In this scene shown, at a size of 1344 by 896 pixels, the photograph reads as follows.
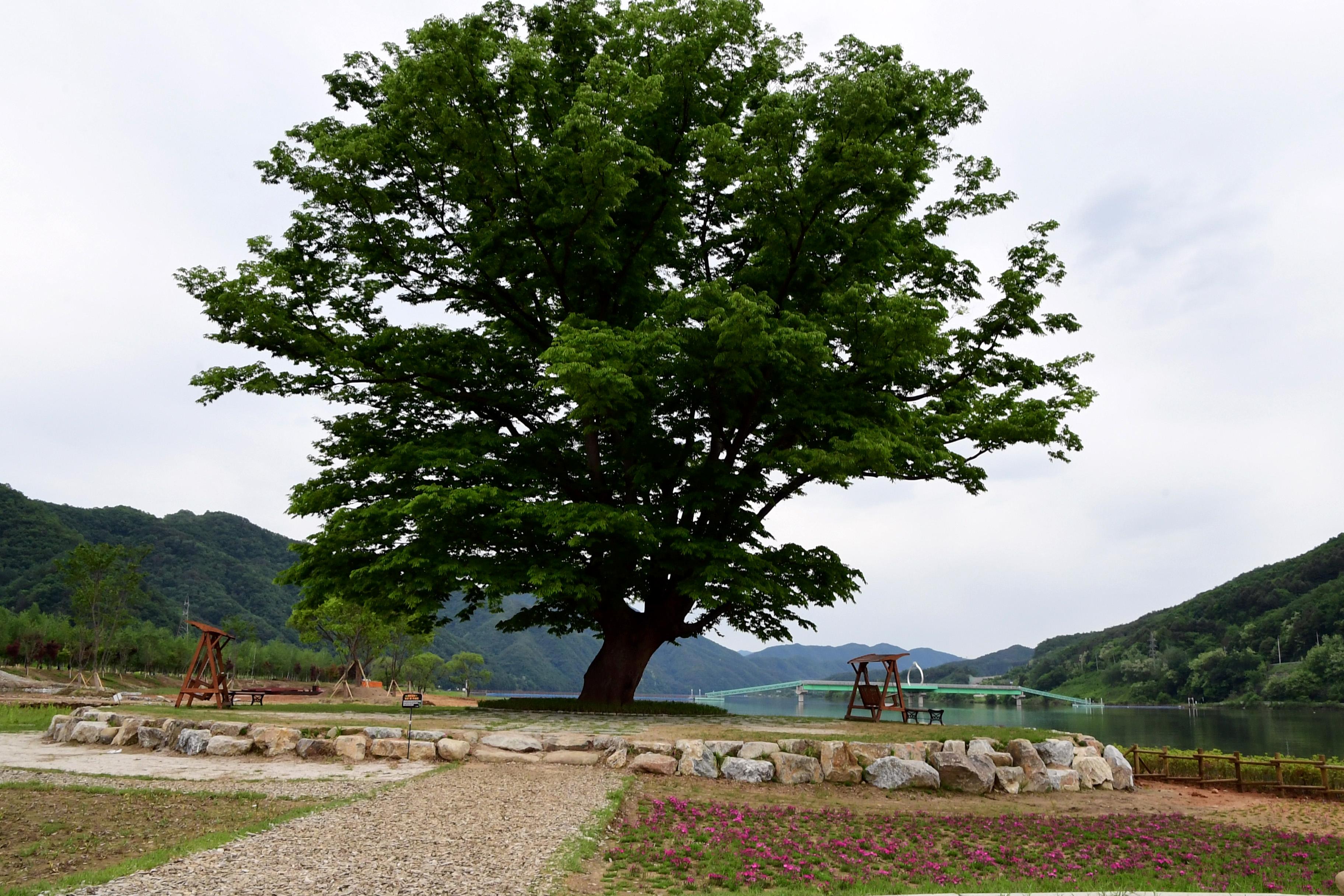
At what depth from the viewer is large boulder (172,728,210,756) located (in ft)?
45.3

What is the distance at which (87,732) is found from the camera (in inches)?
600

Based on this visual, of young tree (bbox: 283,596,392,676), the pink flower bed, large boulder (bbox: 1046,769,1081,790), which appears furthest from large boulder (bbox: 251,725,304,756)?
young tree (bbox: 283,596,392,676)

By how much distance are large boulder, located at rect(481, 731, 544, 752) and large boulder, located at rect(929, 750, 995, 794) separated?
7.05m

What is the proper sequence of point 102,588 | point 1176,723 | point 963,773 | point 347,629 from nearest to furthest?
1. point 963,773
2. point 347,629
3. point 102,588
4. point 1176,723

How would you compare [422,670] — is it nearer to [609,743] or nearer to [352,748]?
[352,748]

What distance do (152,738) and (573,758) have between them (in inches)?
307

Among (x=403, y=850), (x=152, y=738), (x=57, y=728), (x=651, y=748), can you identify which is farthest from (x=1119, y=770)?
(x=57, y=728)

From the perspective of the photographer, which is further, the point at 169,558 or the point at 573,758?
the point at 169,558

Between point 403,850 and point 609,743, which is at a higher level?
point 609,743

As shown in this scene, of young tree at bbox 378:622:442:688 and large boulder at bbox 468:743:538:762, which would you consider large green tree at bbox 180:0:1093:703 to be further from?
young tree at bbox 378:622:442:688

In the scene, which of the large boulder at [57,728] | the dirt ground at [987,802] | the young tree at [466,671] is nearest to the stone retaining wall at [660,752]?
the dirt ground at [987,802]

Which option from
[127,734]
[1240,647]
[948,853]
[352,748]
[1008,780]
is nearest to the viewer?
[948,853]

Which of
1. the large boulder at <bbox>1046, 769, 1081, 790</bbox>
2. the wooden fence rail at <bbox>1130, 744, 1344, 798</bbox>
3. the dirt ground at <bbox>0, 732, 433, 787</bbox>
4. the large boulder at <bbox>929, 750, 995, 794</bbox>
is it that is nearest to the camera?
the dirt ground at <bbox>0, 732, 433, 787</bbox>

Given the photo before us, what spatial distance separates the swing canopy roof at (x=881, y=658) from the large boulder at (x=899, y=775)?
465 centimetres
